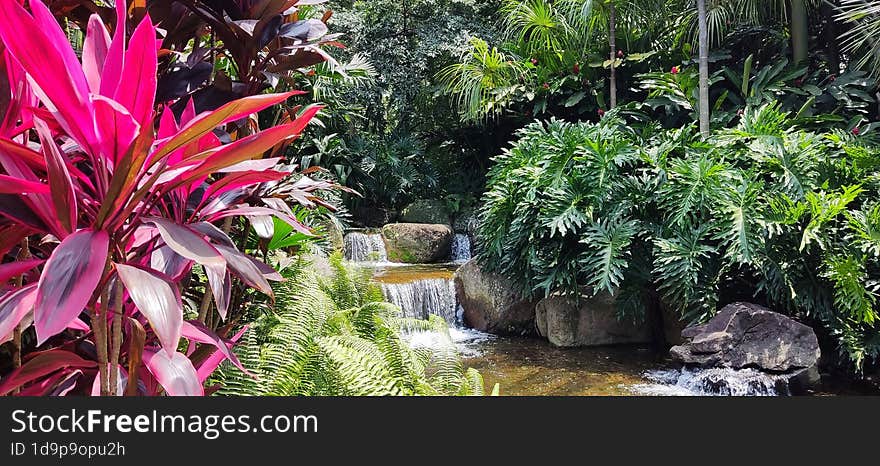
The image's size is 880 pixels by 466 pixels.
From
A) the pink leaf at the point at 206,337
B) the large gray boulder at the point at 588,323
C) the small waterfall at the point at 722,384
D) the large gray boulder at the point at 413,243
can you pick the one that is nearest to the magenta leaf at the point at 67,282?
the pink leaf at the point at 206,337

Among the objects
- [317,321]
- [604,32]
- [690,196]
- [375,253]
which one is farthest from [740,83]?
[317,321]

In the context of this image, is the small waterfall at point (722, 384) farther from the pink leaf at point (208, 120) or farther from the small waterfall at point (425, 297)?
the pink leaf at point (208, 120)

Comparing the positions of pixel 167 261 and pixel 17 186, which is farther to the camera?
pixel 167 261

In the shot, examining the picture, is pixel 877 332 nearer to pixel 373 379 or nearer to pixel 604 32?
pixel 373 379

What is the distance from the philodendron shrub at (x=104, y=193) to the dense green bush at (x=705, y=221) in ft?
14.0

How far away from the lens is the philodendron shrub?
2.84 ft

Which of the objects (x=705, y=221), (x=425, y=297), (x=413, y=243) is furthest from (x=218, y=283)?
(x=413, y=243)

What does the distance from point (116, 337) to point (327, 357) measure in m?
0.91

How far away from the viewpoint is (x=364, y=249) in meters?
8.74

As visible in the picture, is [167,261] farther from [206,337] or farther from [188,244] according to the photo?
[188,244]

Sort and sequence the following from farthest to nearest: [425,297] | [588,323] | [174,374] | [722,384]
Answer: [425,297], [588,323], [722,384], [174,374]

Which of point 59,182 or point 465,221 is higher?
point 465,221

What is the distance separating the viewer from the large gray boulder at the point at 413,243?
8.70 meters

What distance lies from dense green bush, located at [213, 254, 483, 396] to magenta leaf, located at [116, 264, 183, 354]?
78 centimetres
